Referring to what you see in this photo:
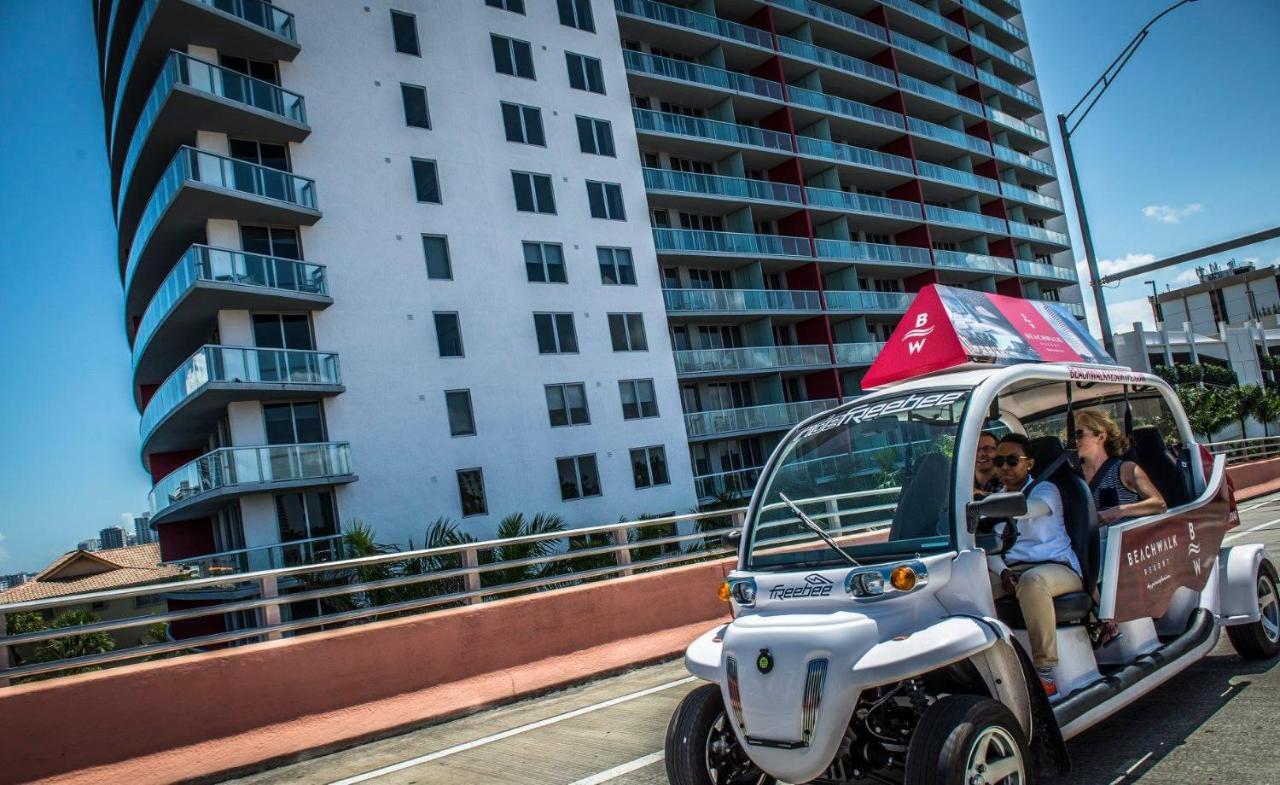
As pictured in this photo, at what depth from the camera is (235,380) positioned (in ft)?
77.1

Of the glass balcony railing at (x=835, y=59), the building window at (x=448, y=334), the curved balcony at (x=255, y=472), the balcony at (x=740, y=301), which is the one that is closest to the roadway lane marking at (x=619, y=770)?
the curved balcony at (x=255, y=472)

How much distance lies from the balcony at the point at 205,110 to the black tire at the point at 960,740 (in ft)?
82.2

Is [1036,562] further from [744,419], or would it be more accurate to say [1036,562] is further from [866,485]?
[744,419]

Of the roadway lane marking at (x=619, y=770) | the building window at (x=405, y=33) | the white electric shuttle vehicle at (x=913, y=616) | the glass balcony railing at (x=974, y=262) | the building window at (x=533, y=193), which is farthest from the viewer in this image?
the glass balcony railing at (x=974, y=262)

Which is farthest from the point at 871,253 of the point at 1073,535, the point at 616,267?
the point at 1073,535

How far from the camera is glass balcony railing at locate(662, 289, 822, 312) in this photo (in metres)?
36.1

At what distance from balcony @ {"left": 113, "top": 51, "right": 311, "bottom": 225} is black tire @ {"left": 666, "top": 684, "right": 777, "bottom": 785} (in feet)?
79.3

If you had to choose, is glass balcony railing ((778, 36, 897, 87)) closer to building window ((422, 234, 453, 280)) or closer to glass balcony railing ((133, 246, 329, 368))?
building window ((422, 234, 453, 280))

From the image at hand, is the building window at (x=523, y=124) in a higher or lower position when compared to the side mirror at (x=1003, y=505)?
higher

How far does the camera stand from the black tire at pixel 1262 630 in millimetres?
6109

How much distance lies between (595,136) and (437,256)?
8.93m

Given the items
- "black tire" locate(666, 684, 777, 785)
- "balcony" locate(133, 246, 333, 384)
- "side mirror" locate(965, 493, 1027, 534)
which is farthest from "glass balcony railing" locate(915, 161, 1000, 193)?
"black tire" locate(666, 684, 777, 785)

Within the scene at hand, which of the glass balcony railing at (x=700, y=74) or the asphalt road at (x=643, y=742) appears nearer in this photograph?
the asphalt road at (x=643, y=742)

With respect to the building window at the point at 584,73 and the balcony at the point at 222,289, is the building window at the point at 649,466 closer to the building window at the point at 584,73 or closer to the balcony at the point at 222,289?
the balcony at the point at 222,289
